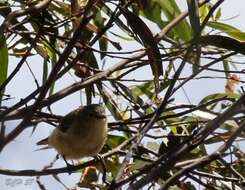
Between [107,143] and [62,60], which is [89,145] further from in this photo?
[62,60]

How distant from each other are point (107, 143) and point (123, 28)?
550 millimetres

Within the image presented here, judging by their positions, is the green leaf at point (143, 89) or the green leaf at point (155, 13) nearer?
the green leaf at point (155, 13)

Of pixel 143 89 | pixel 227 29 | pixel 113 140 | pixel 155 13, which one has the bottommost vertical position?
pixel 113 140

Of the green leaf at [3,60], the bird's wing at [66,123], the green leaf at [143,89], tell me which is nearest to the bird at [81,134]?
the bird's wing at [66,123]

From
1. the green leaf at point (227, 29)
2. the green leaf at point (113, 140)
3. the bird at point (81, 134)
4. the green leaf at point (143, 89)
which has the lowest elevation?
the green leaf at point (113, 140)

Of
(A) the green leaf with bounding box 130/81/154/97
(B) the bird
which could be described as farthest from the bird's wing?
(A) the green leaf with bounding box 130/81/154/97

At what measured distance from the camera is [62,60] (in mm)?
1112

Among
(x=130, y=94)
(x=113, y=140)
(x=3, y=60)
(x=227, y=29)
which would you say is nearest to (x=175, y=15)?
(x=227, y=29)

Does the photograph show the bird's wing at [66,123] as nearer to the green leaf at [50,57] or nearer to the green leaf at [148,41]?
the green leaf at [50,57]

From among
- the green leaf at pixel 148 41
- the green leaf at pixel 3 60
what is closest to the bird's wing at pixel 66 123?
the green leaf at pixel 3 60

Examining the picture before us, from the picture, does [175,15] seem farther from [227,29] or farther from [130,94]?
[130,94]

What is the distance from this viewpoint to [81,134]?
2426 millimetres

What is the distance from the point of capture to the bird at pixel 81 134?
2.30 m

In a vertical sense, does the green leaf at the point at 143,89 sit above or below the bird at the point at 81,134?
above
